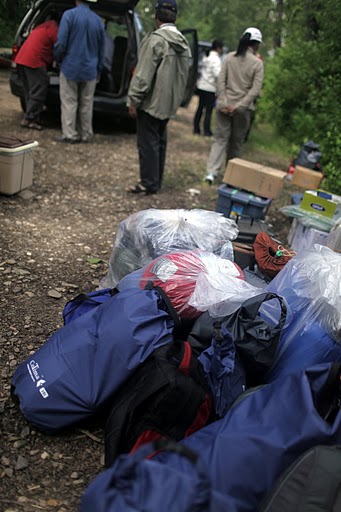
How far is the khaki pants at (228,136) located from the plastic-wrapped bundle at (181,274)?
12.0 ft

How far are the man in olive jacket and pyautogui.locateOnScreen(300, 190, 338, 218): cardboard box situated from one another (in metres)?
1.76

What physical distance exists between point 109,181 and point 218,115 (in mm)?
1598

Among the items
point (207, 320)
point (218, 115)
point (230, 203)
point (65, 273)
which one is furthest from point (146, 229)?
point (218, 115)

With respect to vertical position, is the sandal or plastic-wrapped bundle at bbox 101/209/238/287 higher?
plastic-wrapped bundle at bbox 101/209/238/287

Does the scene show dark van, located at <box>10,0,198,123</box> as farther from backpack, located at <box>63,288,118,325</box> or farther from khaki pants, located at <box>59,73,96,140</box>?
backpack, located at <box>63,288,118,325</box>

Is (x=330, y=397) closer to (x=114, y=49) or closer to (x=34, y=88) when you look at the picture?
(x=34, y=88)

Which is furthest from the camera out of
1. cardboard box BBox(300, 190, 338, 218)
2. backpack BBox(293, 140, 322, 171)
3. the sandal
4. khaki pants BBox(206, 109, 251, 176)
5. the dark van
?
the dark van

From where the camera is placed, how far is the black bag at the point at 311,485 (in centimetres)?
162

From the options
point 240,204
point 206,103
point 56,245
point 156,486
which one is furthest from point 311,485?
point 206,103

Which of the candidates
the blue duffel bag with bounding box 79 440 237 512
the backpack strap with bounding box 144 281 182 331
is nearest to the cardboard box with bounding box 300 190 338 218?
the backpack strap with bounding box 144 281 182 331

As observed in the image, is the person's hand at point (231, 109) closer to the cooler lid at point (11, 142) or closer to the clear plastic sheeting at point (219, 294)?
the cooler lid at point (11, 142)

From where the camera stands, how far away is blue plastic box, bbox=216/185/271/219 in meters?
4.90

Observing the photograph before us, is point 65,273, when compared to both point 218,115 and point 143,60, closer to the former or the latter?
point 143,60

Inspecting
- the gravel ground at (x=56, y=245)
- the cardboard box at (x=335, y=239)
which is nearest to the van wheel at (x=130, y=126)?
the gravel ground at (x=56, y=245)
